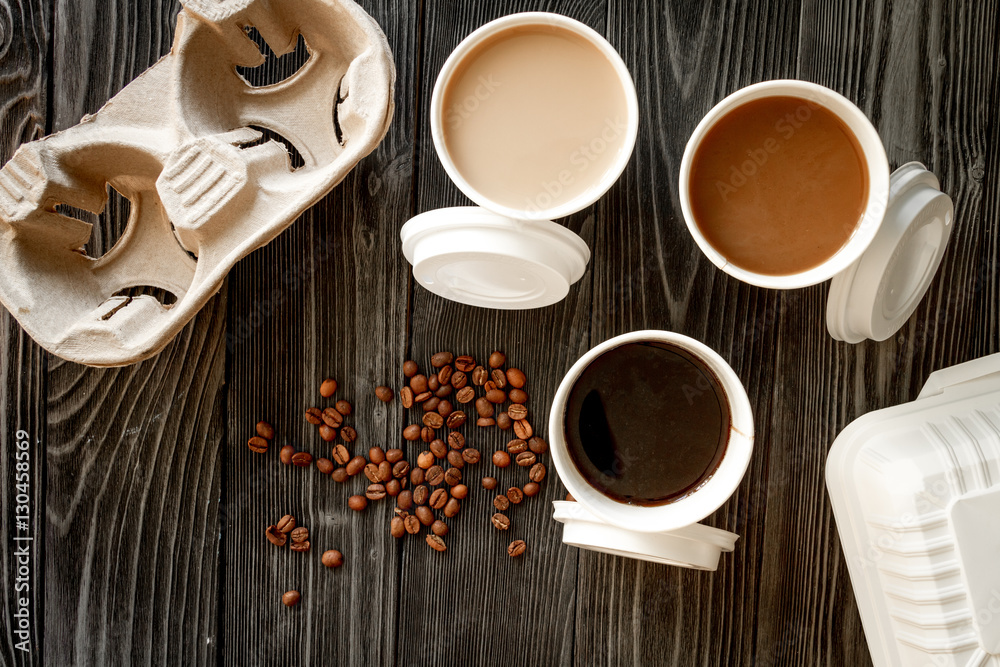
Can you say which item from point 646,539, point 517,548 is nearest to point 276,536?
point 517,548

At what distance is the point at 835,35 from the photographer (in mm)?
868

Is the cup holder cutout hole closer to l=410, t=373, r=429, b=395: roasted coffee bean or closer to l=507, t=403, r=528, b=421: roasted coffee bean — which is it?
l=410, t=373, r=429, b=395: roasted coffee bean

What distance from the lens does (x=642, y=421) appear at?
0.76 metres

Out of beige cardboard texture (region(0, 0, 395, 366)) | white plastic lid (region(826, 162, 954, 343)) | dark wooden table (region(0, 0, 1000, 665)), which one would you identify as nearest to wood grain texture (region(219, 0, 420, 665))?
dark wooden table (region(0, 0, 1000, 665))

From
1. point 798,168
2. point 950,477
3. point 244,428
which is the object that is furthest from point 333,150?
point 950,477

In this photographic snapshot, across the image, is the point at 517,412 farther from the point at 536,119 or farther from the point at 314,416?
the point at 536,119

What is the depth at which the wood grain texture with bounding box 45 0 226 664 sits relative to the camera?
0.91 m

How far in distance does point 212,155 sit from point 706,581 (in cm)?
85

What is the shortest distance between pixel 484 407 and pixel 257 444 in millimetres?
331

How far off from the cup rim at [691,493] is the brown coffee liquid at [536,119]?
19 centimetres

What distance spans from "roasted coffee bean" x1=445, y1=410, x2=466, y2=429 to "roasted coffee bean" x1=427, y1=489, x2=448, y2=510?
0.09m

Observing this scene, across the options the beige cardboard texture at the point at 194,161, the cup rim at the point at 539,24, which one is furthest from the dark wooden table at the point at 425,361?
the cup rim at the point at 539,24

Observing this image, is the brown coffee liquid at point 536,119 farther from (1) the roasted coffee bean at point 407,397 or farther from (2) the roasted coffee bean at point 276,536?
(2) the roasted coffee bean at point 276,536

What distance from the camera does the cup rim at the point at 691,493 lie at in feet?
2.24
